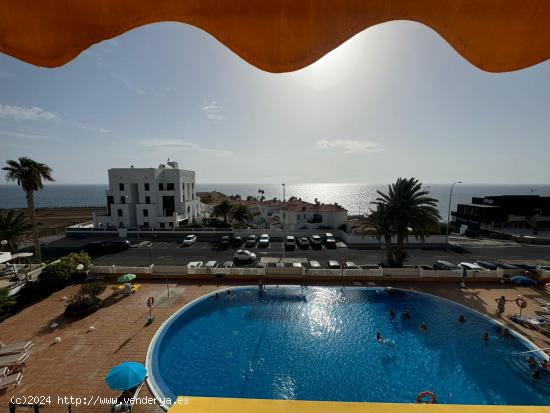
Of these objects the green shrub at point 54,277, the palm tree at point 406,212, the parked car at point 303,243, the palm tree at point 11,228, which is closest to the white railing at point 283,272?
the green shrub at point 54,277

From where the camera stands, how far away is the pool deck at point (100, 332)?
34.4 ft

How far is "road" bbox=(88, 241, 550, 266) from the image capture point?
2895 centimetres

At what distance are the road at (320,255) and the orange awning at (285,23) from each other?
84.7 ft

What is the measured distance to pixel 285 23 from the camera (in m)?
2.52

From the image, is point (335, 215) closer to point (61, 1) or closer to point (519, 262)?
point (519, 262)

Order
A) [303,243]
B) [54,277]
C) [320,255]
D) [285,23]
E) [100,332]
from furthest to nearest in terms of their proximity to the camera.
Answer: [303,243], [320,255], [54,277], [100,332], [285,23]

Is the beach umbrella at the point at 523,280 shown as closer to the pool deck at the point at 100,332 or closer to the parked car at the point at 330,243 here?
the pool deck at the point at 100,332

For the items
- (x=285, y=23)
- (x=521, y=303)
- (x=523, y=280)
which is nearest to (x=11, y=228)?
(x=285, y=23)

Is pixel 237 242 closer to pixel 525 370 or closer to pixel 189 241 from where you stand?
pixel 189 241

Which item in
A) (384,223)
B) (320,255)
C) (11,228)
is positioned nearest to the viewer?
(384,223)

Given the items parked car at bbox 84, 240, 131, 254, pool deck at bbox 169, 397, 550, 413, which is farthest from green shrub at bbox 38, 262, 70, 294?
pool deck at bbox 169, 397, 550, 413

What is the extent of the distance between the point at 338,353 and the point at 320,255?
17117 mm

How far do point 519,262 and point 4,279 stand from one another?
50814 mm

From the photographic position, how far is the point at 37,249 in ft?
88.8
